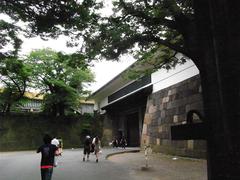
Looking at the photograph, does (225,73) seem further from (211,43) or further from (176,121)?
(176,121)

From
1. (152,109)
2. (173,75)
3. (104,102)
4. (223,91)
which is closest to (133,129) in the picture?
(104,102)

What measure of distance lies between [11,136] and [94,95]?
36.2 ft

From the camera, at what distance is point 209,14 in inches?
106

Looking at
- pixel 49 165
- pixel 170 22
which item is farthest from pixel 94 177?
pixel 170 22

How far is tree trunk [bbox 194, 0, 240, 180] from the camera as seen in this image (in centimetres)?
241

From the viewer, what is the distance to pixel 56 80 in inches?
1203

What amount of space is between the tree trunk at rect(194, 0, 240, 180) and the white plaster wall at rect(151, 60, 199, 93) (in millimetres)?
12994

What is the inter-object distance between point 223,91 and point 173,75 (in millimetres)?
17213

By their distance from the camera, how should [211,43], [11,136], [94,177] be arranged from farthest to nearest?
[11,136]
[94,177]
[211,43]

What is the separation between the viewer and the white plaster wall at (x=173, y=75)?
17.3 metres

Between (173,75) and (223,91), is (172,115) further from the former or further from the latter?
(223,91)

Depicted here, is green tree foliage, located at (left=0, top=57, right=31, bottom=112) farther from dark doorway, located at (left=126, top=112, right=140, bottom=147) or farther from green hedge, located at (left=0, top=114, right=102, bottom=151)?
dark doorway, located at (left=126, top=112, right=140, bottom=147)


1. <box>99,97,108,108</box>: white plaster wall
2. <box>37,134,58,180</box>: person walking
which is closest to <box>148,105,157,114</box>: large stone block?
<box>99,97,108,108</box>: white plaster wall

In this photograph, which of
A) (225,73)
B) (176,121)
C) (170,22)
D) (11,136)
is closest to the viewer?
(225,73)
